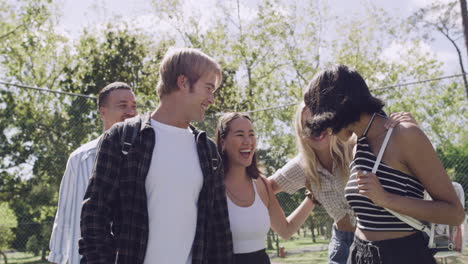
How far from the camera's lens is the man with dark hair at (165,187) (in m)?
2.09

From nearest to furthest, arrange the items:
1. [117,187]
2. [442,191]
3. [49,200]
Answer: [442,191]
[117,187]
[49,200]

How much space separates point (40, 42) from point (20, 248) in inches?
649

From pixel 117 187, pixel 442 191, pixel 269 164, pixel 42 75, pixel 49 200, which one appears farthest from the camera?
pixel 42 75

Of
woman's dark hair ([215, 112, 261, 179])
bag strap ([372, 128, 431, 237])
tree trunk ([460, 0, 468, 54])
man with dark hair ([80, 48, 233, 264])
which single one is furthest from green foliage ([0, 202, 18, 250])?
tree trunk ([460, 0, 468, 54])

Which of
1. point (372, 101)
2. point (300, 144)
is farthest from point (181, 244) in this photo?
point (300, 144)

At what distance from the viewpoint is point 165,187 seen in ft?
7.12

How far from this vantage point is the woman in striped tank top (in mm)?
1990

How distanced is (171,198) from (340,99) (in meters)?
0.91

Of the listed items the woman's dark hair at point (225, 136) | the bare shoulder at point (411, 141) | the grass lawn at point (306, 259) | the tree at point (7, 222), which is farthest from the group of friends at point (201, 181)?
the grass lawn at point (306, 259)

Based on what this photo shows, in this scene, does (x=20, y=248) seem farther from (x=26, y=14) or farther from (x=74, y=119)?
(x=26, y=14)

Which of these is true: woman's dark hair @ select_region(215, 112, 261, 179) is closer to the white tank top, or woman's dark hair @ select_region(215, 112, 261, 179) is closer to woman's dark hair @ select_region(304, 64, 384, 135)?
the white tank top

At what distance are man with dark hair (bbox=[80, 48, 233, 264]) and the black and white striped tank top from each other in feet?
2.23

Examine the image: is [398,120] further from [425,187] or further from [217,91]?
[217,91]

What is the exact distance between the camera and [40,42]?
75.3 feet
